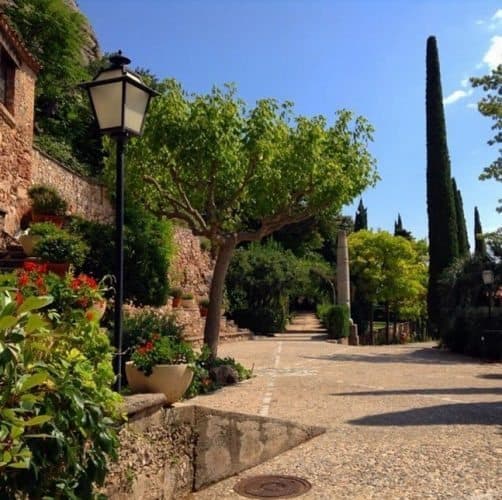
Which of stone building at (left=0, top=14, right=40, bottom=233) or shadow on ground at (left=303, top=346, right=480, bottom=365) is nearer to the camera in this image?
stone building at (left=0, top=14, right=40, bottom=233)

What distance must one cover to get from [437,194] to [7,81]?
50.8 feet

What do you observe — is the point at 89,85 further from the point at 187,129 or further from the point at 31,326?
the point at 187,129

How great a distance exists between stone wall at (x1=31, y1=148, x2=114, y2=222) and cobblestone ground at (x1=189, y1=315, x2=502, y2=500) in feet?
21.9

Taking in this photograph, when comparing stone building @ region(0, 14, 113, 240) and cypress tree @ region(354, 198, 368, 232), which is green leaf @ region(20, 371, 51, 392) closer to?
stone building @ region(0, 14, 113, 240)

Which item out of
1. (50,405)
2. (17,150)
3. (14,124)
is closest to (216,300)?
(17,150)

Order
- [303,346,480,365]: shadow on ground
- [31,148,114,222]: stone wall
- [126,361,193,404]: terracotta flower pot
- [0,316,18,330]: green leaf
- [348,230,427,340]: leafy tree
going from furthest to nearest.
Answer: [348,230,427,340]: leafy tree < [303,346,480,365]: shadow on ground < [31,148,114,222]: stone wall < [126,361,193,404]: terracotta flower pot < [0,316,18,330]: green leaf

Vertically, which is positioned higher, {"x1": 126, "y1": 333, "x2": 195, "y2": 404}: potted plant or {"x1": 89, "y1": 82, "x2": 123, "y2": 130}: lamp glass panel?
{"x1": 89, "y1": 82, "x2": 123, "y2": 130}: lamp glass panel

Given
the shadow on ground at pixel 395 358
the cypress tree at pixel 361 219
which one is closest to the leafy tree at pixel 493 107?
the shadow on ground at pixel 395 358

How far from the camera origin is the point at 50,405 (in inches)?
90.2

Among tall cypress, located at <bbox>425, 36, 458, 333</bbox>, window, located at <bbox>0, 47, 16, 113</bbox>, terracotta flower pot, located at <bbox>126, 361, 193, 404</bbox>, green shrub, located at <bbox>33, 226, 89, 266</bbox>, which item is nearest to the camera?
terracotta flower pot, located at <bbox>126, 361, 193, 404</bbox>

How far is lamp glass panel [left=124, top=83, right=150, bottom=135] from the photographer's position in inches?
171

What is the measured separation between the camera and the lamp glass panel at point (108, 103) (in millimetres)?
4336

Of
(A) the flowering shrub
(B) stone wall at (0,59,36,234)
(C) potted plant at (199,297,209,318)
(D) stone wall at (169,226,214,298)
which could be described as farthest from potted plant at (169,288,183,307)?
(A) the flowering shrub

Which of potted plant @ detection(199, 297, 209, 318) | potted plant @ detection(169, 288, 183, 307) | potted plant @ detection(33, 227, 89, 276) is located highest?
potted plant @ detection(33, 227, 89, 276)
